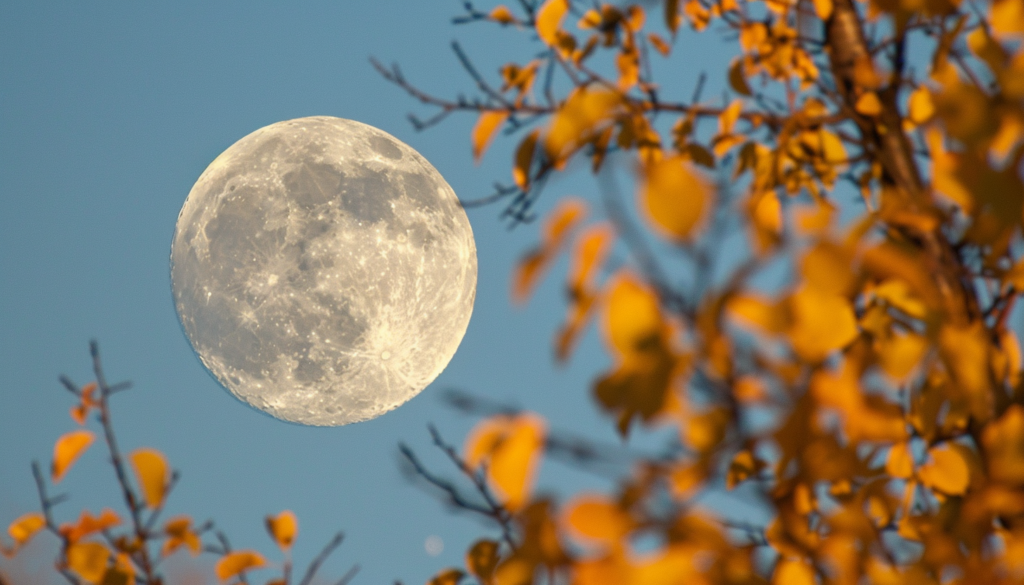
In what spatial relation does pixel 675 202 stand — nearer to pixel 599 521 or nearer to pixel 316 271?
pixel 599 521

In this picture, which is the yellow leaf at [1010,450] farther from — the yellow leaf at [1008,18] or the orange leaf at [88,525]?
the orange leaf at [88,525]

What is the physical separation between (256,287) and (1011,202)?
348 cm

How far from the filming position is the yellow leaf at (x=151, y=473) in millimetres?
1317

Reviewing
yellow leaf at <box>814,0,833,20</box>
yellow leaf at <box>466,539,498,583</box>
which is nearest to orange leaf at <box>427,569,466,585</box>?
yellow leaf at <box>466,539,498,583</box>

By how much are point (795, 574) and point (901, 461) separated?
365 millimetres

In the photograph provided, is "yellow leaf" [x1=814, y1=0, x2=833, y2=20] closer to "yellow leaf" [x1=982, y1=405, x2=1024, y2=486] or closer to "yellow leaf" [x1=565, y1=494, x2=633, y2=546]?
"yellow leaf" [x1=982, y1=405, x2=1024, y2=486]

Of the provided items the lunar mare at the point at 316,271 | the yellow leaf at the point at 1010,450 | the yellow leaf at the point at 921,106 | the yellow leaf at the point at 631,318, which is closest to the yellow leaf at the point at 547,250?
the yellow leaf at the point at 631,318

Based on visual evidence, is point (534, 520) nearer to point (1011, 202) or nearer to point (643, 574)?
point (643, 574)

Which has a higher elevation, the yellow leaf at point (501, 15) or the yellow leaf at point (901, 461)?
the yellow leaf at point (501, 15)

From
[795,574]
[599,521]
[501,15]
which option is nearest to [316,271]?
[501,15]

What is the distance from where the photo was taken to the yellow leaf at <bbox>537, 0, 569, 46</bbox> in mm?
1714

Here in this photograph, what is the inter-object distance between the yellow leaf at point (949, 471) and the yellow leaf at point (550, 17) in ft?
3.83

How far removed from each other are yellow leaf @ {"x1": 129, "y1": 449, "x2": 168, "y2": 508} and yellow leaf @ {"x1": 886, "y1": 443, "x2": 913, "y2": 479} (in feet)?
4.27

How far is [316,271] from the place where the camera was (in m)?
3.79
